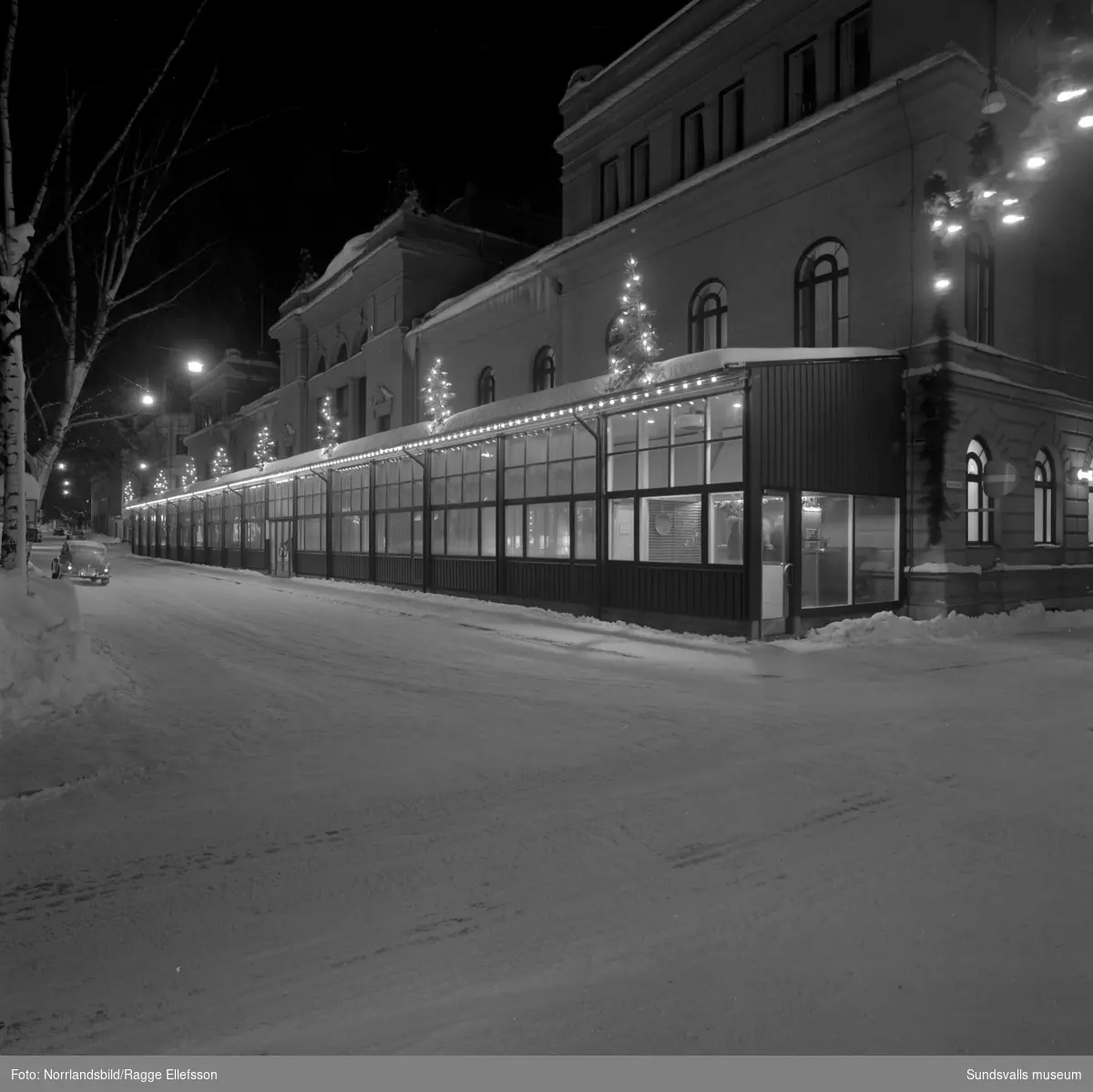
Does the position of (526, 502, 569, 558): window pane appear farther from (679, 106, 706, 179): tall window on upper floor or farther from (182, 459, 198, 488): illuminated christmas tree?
(182, 459, 198, 488): illuminated christmas tree

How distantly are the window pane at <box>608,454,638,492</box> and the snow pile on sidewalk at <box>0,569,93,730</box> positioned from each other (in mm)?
11026

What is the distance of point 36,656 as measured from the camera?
8461 mm

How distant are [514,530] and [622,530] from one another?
14.4 feet

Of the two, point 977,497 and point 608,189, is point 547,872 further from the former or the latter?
point 608,189

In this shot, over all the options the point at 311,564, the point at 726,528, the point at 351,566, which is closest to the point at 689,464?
the point at 726,528

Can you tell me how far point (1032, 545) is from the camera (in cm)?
1900

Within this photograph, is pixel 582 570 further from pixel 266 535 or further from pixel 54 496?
pixel 54 496

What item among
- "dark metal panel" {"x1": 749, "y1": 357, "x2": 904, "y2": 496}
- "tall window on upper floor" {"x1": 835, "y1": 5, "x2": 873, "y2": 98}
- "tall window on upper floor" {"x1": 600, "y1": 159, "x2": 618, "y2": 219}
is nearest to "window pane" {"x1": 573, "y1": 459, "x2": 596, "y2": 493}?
"dark metal panel" {"x1": 749, "y1": 357, "x2": 904, "y2": 496}

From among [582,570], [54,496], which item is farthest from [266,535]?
[54,496]

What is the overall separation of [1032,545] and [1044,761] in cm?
1402

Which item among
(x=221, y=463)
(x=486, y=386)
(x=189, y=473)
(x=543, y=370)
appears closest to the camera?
(x=543, y=370)

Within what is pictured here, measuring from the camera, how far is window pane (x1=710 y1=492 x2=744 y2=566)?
15.2 metres

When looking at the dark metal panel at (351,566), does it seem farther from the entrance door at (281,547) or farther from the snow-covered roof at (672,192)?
the snow-covered roof at (672,192)
